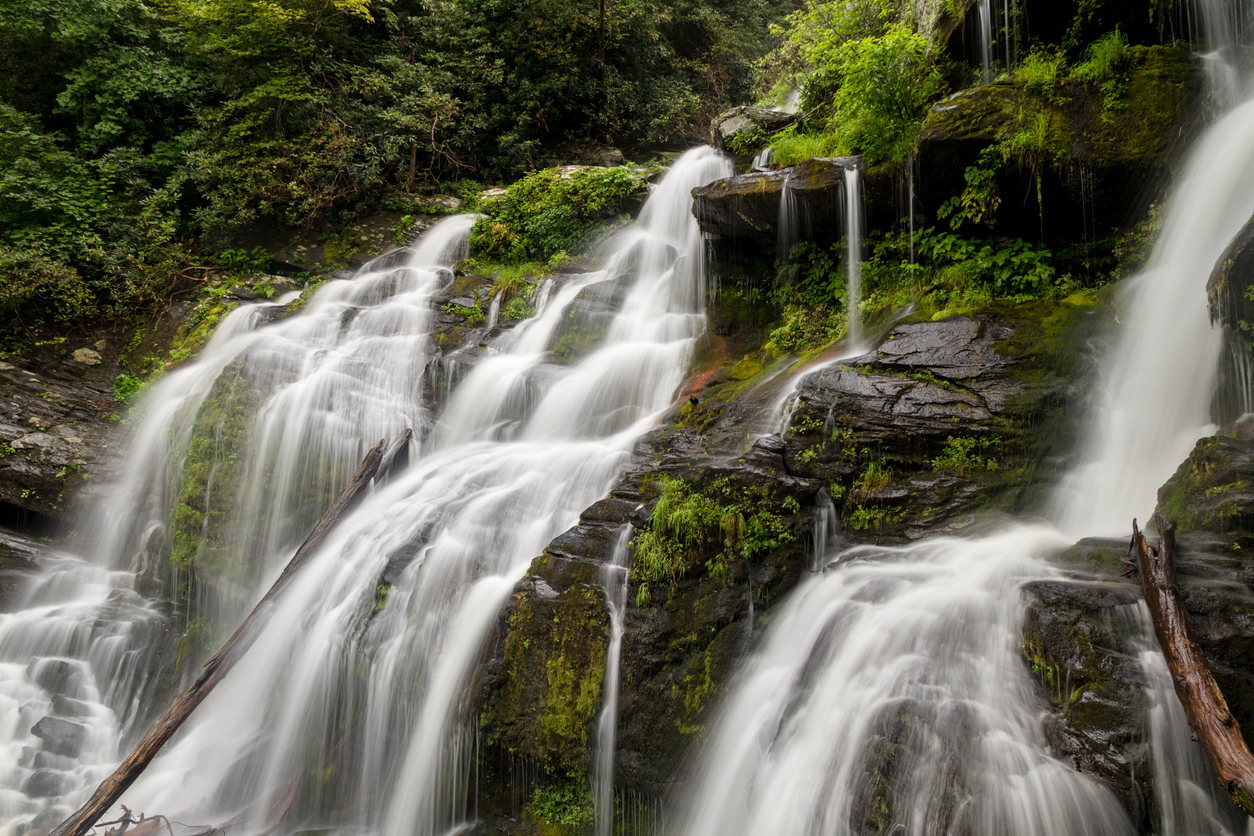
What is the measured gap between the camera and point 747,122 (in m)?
11.5

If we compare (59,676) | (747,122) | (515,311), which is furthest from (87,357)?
(747,122)

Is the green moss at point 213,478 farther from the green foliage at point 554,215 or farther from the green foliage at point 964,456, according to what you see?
the green foliage at point 964,456

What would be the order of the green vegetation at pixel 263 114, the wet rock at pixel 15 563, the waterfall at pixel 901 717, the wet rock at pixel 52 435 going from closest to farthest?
the waterfall at pixel 901 717
the wet rock at pixel 15 563
the wet rock at pixel 52 435
the green vegetation at pixel 263 114

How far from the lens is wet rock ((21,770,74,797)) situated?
6.03 meters

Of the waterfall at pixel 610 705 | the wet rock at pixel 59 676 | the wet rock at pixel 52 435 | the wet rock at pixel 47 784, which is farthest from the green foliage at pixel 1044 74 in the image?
the wet rock at pixel 52 435

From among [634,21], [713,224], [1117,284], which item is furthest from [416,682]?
[634,21]

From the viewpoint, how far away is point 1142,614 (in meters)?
3.60

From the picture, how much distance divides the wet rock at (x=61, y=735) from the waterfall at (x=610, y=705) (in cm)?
573

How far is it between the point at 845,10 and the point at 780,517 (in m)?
10.2

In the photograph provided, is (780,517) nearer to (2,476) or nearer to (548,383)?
(548,383)

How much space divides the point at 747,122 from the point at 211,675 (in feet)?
36.3

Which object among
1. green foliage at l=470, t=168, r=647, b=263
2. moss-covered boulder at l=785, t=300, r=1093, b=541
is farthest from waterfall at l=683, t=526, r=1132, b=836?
green foliage at l=470, t=168, r=647, b=263

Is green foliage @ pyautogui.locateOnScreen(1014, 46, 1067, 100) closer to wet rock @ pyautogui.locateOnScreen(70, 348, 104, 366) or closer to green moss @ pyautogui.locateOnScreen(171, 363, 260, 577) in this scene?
green moss @ pyautogui.locateOnScreen(171, 363, 260, 577)

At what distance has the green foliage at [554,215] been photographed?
476 inches
